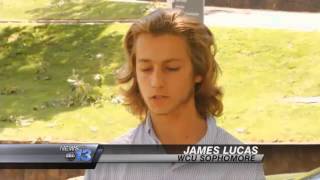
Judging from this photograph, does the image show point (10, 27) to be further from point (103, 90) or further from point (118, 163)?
point (118, 163)

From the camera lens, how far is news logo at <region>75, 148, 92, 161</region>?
1.98 metres

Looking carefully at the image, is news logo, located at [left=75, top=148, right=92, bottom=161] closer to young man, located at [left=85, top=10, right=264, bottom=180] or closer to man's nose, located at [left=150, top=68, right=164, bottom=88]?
young man, located at [left=85, top=10, right=264, bottom=180]

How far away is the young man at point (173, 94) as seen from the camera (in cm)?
176

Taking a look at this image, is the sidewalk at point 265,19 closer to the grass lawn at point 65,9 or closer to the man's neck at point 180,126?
the grass lawn at point 65,9

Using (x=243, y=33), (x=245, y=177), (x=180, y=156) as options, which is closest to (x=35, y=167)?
(x=180, y=156)

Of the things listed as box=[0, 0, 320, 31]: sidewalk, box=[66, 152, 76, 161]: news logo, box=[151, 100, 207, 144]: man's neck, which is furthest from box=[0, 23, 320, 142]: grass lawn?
box=[151, 100, 207, 144]: man's neck

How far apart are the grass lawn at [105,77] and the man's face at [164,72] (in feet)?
3.51

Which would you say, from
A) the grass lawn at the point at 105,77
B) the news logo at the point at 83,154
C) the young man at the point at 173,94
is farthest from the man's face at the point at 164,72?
the grass lawn at the point at 105,77

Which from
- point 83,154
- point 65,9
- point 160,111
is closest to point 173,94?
point 160,111

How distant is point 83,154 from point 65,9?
1084mm

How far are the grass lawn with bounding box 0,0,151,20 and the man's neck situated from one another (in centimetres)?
99

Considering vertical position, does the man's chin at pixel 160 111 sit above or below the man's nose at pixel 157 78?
below

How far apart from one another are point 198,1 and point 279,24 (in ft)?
2.48

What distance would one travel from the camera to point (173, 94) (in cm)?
187
